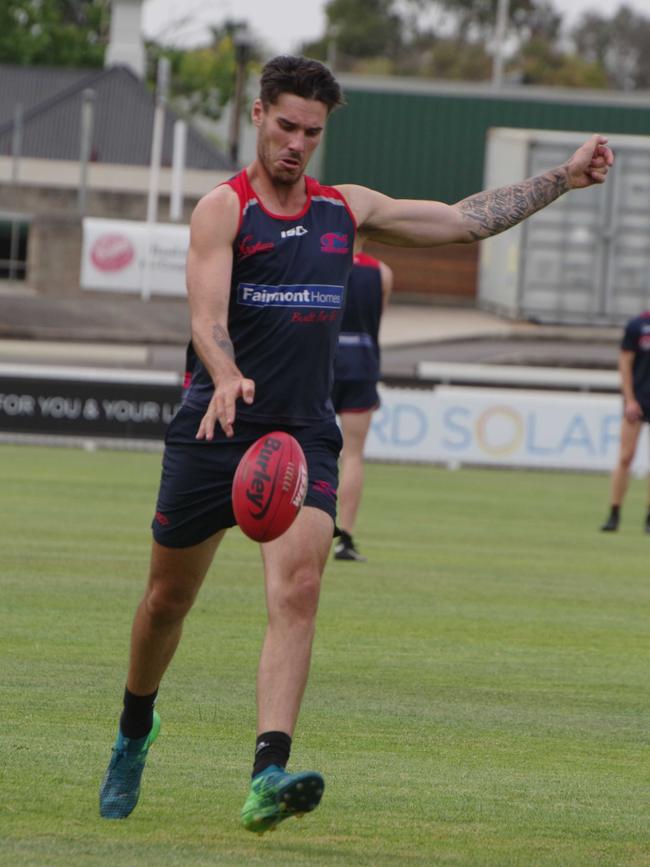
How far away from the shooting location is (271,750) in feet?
18.4

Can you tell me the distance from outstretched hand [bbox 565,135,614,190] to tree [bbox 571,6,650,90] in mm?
104239

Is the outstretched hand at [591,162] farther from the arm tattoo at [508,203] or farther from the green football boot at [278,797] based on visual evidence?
the green football boot at [278,797]

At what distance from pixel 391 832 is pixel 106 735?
1604mm

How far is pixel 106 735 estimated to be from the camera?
283 inches

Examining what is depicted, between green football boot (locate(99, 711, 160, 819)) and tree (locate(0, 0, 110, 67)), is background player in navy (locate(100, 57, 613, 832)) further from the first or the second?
tree (locate(0, 0, 110, 67))

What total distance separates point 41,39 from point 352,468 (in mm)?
67270

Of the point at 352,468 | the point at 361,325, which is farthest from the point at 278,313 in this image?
the point at 361,325

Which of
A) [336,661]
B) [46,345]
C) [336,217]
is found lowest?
[46,345]

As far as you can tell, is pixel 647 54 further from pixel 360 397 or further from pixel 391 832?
pixel 391 832

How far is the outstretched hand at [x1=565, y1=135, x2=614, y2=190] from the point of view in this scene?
22.6 feet

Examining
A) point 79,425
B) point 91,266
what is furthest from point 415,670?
point 91,266

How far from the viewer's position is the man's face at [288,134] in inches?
238

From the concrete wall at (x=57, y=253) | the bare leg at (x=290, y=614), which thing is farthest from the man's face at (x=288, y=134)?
the concrete wall at (x=57, y=253)

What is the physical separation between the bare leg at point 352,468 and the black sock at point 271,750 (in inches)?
305
